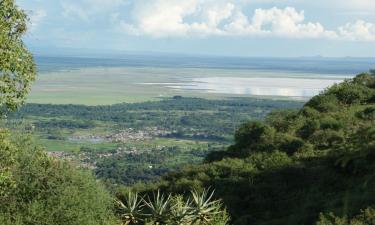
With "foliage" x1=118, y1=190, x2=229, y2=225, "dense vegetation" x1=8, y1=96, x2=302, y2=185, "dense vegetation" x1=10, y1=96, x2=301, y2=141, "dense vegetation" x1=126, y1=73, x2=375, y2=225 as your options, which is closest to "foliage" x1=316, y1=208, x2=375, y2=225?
"dense vegetation" x1=126, y1=73, x2=375, y2=225

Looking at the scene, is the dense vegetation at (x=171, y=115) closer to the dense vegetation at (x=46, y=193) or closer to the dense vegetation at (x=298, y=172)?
the dense vegetation at (x=298, y=172)

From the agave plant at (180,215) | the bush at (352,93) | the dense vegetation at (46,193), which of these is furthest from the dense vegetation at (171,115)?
the dense vegetation at (46,193)

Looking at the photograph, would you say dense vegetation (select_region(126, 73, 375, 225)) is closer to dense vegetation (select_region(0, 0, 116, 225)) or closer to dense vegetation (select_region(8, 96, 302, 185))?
dense vegetation (select_region(0, 0, 116, 225))

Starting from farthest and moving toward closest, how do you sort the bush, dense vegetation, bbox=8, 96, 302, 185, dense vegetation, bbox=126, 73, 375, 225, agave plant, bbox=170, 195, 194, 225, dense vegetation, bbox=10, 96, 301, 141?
1. dense vegetation, bbox=10, 96, 301, 141
2. dense vegetation, bbox=8, 96, 302, 185
3. the bush
4. dense vegetation, bbox=126, 73, 375, 225
5. agave plant, bbox=170, 195, 194, 225

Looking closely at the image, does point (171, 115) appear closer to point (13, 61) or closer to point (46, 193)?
point (46, 193)

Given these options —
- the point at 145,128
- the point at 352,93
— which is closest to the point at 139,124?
the point at 145,128

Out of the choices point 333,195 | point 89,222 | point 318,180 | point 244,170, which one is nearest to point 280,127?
point 244,170
